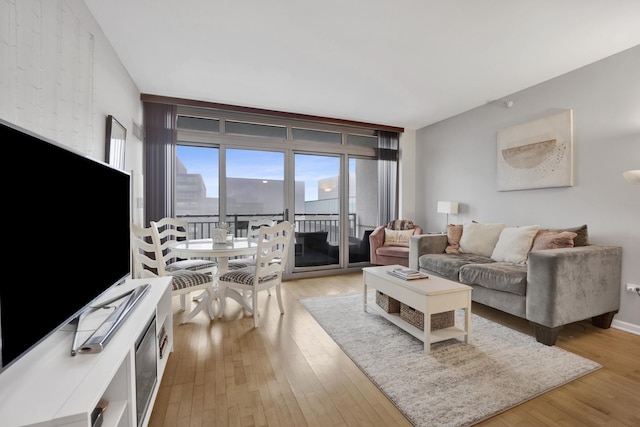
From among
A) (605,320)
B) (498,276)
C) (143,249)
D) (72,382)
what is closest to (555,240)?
(498,276)

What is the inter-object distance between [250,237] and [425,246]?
7.45 feet

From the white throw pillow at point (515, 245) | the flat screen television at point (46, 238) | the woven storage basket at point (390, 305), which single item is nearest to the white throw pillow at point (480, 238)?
the white throw pillow at point (515, 245)

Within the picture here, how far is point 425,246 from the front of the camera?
3.73m

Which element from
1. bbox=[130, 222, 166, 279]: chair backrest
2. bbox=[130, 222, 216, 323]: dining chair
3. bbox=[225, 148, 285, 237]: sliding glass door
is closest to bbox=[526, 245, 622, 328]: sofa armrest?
bbox=[130, 222, 216, 323]: dining chair

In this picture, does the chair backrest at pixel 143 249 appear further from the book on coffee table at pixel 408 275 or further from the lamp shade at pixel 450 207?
the lamp shade at pixel 450 207

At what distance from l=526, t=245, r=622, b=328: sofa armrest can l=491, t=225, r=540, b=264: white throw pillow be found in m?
0.54

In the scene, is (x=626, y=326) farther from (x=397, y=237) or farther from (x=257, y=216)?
(x=257, y=216)

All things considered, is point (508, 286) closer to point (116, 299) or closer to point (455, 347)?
point (455, 347)

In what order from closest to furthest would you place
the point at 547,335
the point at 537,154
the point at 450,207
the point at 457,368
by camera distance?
the point at 457,368
the point at 547,335
the point at 537,154
the point at 450,207

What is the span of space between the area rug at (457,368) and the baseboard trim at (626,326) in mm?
1022

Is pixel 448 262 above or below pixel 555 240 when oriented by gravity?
below

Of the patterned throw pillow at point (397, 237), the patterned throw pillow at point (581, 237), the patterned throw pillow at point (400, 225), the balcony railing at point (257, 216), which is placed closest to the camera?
the patterned throw pillow at point (581, 237)

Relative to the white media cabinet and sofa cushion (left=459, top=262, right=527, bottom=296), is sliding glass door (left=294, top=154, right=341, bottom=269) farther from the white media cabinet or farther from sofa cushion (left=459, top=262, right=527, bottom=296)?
the white media cabinet

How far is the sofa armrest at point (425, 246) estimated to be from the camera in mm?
3721
